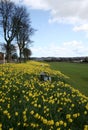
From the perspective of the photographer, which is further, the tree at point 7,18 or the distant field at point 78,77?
the tree at point 7,18

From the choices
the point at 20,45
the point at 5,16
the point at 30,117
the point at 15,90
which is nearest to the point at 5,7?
the point at 5,16

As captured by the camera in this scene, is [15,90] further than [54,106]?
Yes

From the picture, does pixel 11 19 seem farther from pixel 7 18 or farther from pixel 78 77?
pixel 78 77

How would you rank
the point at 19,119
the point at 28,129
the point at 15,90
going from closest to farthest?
the point at 28,129 → the point at 19,119 → the point at 15,90

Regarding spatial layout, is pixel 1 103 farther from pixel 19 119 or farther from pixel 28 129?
pixel 28 129

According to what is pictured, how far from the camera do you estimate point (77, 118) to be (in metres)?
8.39

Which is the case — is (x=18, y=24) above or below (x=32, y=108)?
above

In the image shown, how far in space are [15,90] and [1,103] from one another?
2679 millimetres

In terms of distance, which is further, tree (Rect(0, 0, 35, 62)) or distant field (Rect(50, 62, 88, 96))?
tree (Rect(0, 0, 35, 62))

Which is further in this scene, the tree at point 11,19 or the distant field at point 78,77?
the tree at point 11,19

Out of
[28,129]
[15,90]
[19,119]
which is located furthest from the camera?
[15,90]

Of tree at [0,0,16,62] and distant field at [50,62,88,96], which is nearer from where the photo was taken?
distant field at [50,62,88,96]

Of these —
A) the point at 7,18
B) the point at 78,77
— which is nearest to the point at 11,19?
the point at 7,18

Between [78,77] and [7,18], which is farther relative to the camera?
[7,18]
